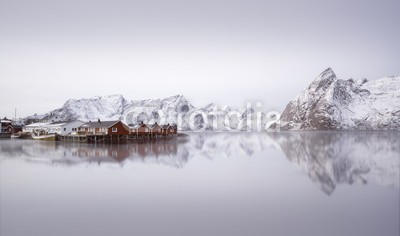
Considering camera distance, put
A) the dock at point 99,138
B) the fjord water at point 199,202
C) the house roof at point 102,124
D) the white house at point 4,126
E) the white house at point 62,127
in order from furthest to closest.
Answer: the white house at point 4,126 < the white house at point 62,127 < the house roof at point 102,124 < the dock at point 99,138 < the fjord water at point 199,202

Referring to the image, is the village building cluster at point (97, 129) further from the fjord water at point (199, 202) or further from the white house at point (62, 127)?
the fjord water at point (199, 202)

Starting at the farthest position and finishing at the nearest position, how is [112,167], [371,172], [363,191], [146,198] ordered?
[112,167] < [371,172] < [363,191] < [146,198]

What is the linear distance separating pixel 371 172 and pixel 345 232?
14499mm

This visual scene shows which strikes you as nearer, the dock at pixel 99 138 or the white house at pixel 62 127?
the dock at pixel 99 138

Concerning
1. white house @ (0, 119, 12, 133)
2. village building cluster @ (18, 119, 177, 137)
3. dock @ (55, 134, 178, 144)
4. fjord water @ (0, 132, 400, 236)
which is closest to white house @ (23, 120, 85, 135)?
village building cluster @ (18, 119, 177, 137)

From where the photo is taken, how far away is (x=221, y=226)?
11266mm

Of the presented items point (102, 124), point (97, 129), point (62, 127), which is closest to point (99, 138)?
point (97, 129)

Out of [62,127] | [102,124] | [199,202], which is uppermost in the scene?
[102,124]

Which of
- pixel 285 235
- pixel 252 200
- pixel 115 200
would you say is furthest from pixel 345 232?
pixel 115 200

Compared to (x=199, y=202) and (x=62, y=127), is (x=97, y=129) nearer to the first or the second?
(x=62, y=127)

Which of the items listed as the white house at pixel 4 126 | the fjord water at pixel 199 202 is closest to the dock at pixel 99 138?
the fjord water at pixel 199 202

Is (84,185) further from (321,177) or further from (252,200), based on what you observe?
(321,177)

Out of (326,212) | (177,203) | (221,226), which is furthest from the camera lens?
(177,203)

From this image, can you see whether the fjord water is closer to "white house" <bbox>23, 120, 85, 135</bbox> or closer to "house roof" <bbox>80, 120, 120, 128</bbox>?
"house roof" <bbox>80, 120, 120, 128</bbox>
